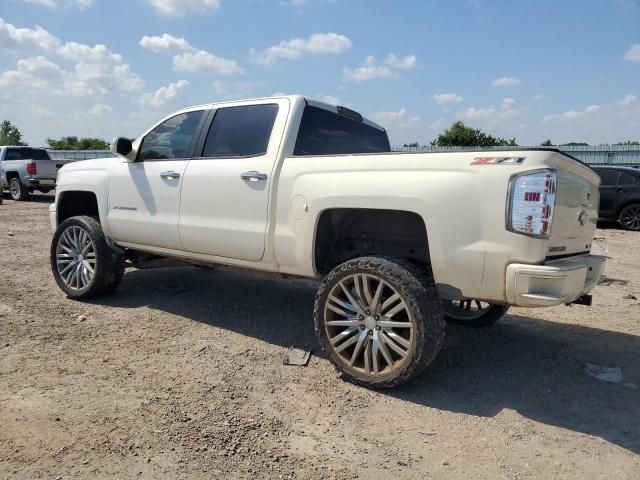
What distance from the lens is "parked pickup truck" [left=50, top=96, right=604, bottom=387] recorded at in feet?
9.53

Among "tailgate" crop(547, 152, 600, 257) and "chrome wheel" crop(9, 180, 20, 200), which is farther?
"chrome wheel" crop(9, 180, 20, 200)

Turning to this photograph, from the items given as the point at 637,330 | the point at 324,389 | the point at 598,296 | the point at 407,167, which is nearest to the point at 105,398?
the point at 324,389

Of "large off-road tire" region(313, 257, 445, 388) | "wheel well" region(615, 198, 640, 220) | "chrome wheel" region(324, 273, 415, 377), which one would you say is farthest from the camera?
"wheel well" region(615, 198, 640, 220)

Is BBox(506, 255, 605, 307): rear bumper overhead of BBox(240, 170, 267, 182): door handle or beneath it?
beneath

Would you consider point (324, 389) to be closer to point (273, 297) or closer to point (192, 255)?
point (192, 255)

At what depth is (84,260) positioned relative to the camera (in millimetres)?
5391

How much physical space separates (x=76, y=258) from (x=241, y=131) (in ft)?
8.41

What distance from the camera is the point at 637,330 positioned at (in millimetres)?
4734

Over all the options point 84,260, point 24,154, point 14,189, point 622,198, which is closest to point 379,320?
point 84,260

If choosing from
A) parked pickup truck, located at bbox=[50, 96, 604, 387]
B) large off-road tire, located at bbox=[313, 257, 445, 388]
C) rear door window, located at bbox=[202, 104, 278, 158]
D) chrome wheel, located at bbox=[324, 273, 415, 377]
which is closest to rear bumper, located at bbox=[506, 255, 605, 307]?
parked pickup truck, located at bbox=[50, 96, 604, 387]

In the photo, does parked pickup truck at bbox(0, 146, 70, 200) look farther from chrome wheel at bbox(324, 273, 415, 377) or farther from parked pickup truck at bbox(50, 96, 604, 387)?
chrome wheel at bbox(324, 273, 415, 377)

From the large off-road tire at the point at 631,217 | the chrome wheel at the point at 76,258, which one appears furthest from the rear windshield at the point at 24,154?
the large off-road tire at the point at 631,217

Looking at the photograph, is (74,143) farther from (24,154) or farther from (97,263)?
(97,263)

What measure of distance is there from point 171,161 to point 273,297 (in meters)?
1.92
